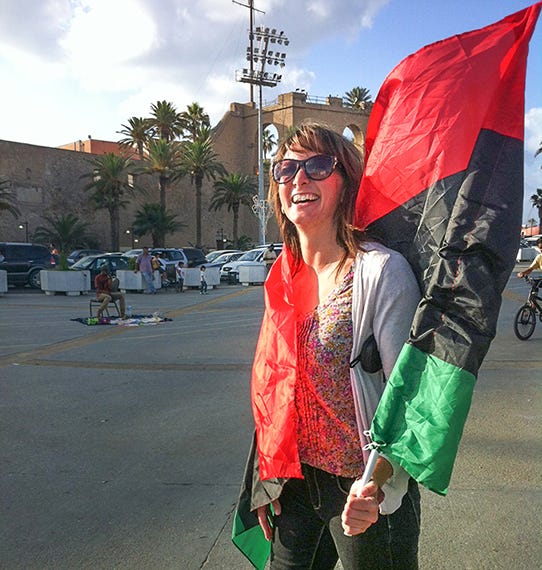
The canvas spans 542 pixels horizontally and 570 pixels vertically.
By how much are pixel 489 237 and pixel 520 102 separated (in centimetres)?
38

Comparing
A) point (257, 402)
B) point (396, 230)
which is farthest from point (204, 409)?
point (396, 230)

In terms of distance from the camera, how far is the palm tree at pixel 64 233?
4044 centimetres

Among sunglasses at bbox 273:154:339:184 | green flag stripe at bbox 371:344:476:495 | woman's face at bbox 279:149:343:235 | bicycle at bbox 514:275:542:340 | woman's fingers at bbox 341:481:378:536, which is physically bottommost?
Result: bicycle at bbox 514:275:542:340

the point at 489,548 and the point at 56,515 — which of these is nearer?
the point at 489,548

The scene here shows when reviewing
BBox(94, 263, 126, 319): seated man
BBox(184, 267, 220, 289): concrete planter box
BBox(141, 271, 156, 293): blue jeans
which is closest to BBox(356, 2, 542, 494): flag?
BBox(94, 263, 126, 319): seated man

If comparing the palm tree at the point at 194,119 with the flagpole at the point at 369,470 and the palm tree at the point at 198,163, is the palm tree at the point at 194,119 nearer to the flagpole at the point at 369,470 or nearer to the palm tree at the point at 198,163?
the palm tree at the point at 198,163

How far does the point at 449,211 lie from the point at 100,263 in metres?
22.4

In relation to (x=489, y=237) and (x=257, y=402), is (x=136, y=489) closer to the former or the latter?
(x=257, y=402)

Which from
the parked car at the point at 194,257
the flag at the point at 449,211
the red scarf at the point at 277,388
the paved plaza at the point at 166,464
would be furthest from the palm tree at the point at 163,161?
the flag at the point at 449,211

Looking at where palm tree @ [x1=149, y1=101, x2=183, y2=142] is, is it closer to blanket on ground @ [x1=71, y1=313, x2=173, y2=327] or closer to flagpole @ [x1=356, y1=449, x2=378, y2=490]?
blanket on ground @ [x1=71, y1=313, x2=173, y2=327]

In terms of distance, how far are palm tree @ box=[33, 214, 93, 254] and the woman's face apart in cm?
3947

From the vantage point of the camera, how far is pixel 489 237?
127 centimetres

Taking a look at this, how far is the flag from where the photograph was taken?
1267mm

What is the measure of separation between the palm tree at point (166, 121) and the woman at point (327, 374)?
4741cm
